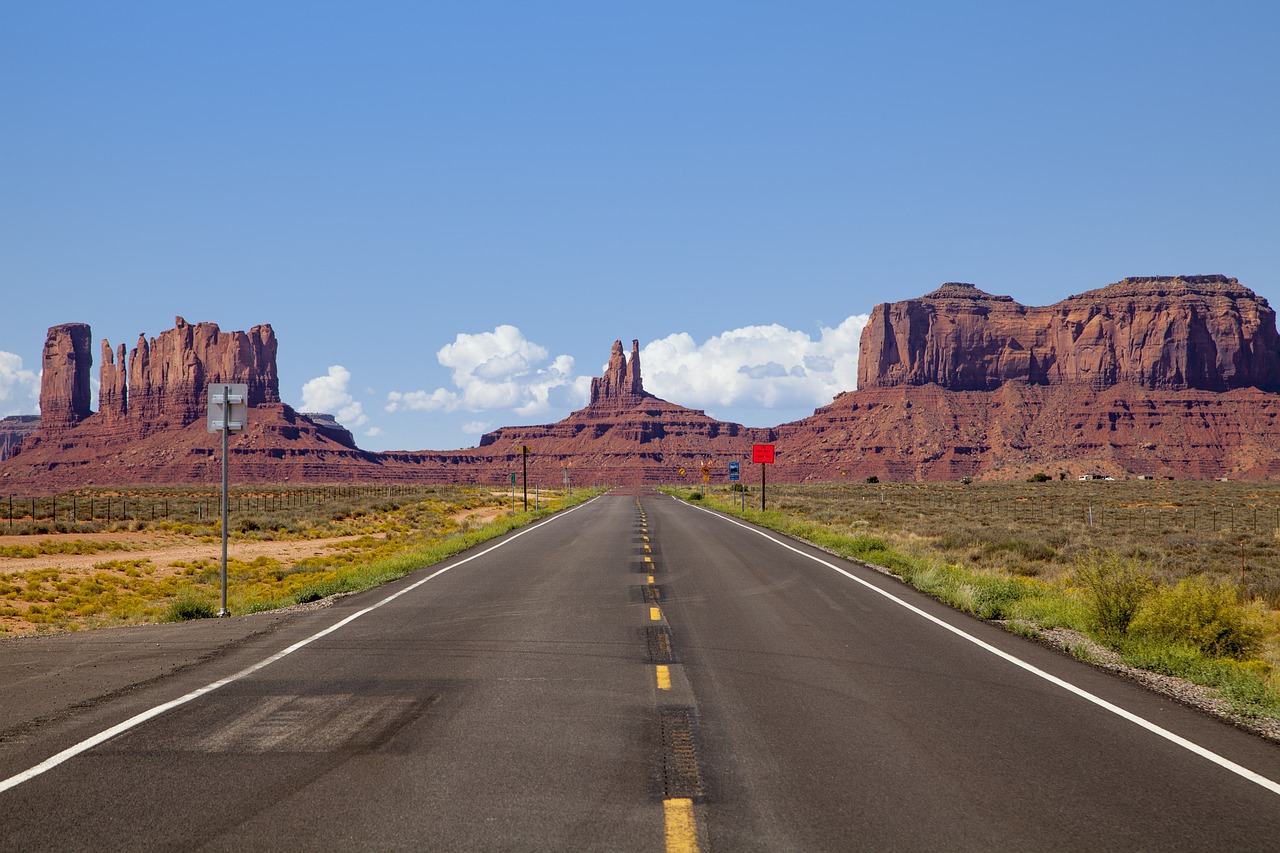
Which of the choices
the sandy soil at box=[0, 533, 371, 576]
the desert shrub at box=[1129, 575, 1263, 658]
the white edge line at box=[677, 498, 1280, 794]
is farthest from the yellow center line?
the sandy soil at box=[0, 533, 371, 576]

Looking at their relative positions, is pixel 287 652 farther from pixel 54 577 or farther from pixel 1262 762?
pixel 54 577

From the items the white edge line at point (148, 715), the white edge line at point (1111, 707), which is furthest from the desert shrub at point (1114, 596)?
the white edge line at point (148, 715)

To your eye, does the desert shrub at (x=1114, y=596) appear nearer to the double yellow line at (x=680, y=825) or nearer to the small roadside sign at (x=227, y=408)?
the double yellow line at (x=680, y=825)

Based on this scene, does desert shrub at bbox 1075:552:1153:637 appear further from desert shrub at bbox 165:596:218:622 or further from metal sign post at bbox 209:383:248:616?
desert shrub at bbox 165:596:218:622

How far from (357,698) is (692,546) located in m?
19.4

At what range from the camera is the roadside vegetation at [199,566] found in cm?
1834

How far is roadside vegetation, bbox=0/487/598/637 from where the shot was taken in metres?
18.3

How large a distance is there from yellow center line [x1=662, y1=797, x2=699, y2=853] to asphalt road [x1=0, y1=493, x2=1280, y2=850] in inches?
0.7

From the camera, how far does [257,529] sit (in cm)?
4753

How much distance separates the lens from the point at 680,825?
5.25m

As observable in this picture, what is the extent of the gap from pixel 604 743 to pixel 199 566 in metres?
27.6

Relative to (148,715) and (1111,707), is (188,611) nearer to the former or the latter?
(148,715)

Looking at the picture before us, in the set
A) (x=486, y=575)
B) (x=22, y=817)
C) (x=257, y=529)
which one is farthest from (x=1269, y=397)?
(x=22, y=817)

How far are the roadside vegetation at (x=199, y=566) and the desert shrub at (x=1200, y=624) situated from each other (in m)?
12.4
